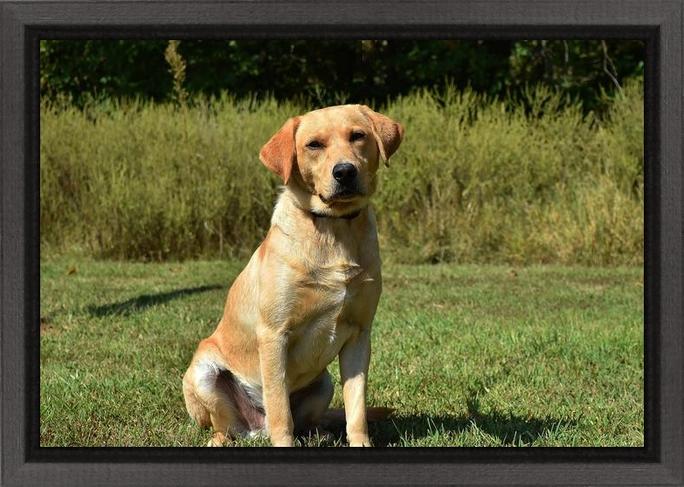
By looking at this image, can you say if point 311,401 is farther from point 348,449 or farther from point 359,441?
point 348,449

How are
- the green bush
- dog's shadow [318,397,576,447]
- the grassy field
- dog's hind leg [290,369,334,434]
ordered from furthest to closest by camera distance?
the green bush, the grassy field, dog's hind leg [290,369,334,434], dog's shadow [318,397,576,447]

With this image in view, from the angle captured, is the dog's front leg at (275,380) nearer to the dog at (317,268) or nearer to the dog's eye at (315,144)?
the dog at (317,268)

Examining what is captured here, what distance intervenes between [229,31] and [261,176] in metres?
8.46

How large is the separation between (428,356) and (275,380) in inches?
84.9

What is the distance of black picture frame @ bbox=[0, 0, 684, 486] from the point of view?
9.22 feet

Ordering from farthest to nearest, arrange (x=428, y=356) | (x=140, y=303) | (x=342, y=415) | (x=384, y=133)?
(x=140, y=303) < (x=428, y=356) < (x=342, y=415) < (x=384, y=133)

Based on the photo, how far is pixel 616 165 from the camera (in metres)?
11.6

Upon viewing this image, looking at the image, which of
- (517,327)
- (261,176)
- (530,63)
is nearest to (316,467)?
(517,327)

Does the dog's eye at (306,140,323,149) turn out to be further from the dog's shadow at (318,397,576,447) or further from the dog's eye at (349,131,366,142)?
the dog's shadow at (318,397,576,447)

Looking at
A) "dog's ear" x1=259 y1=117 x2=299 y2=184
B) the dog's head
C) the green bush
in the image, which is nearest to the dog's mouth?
the dog's head

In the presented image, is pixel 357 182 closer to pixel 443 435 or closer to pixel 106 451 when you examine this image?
pixel 443 435

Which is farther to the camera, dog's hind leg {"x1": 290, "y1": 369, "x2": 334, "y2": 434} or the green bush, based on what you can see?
the green bush

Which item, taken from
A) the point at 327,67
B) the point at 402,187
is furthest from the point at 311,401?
the point at 327,67

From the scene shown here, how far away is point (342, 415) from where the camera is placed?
4.34 m
